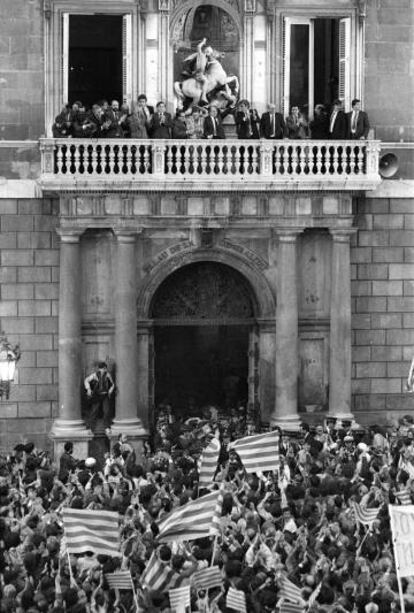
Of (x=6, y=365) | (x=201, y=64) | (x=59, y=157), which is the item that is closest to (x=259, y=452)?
(x=6, y=365)

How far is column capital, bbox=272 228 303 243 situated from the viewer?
41406 mm

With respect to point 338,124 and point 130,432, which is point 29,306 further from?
point 338,124

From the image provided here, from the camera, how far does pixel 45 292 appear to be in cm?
4159

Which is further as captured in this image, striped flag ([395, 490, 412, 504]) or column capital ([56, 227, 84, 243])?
column capital ([56, 227, 84, 243])

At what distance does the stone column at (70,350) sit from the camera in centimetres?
4088

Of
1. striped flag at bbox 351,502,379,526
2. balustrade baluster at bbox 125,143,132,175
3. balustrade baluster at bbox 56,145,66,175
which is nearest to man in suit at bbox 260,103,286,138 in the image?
balustrade baluster at bbox 125,143,132,175

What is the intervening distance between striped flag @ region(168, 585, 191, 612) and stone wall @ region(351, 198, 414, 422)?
19.0 meters

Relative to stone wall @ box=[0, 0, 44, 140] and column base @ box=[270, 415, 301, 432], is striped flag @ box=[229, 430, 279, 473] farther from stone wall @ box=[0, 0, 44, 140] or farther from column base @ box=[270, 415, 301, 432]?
stone wall @ box=[0, 0, 44, 140]

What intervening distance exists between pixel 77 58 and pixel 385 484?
15.2m

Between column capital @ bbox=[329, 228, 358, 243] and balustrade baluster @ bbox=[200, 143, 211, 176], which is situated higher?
balustrade baluster @ bbox=[200, 143, 211, 176]

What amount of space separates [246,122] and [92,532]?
17.0 metres

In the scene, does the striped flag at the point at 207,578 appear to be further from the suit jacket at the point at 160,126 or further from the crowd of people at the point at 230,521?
the suit jacket at the point at 160,126

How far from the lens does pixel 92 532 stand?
2691 centimetres

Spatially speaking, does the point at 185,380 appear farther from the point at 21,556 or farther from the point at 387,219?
the point at 21,556
